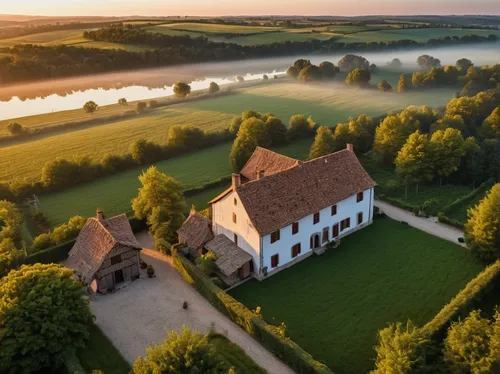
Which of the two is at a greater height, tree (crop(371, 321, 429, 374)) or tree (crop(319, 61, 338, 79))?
tree (crop(319, 61, 338, 79))

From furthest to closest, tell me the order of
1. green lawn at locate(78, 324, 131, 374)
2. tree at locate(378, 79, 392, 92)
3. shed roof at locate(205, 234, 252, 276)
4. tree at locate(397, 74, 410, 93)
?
tree at locate(378, 79, 392, 92)
tree at locate(397, 74, 410, 93)
shed roof at locate(205, 234, 252, 276)
green lawn at locate(78, 324, 131, 374)

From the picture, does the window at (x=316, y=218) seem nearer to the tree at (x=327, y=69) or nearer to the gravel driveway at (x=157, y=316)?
the gravel driveway at (x=157, y=316)

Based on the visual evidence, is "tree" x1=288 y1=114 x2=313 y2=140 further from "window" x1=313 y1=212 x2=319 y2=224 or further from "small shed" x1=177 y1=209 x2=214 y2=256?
"small shed" x1=177 y1=209 x2=214 y2=256

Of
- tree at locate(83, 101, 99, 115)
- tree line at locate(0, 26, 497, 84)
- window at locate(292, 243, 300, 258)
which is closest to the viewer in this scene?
window at locate(292, 243, 300, 258)

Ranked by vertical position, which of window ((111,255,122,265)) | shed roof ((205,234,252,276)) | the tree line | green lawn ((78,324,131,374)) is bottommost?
green lawn ((78,324,131,374))

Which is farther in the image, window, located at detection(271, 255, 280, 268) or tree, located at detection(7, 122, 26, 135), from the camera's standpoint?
tree, located at detection(7, 122, 26, 135)

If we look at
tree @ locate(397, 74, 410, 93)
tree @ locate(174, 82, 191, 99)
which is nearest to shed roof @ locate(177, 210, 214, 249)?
tree @ locate(174, 82, 191, 99)
